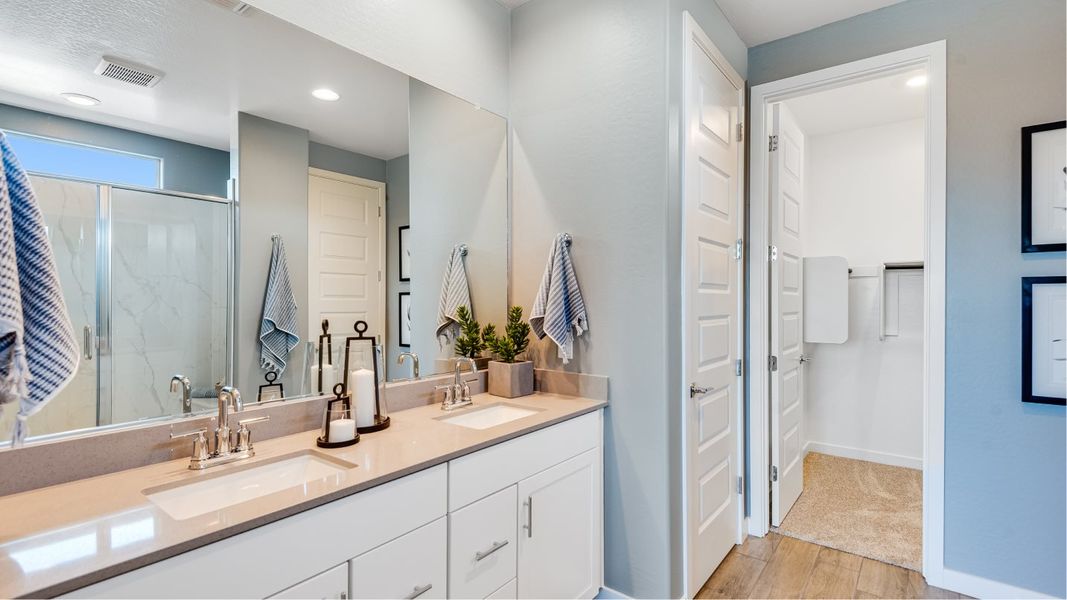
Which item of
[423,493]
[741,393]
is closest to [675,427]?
[741,393]

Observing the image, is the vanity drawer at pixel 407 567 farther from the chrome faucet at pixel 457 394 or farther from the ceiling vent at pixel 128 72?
the ceiling vent at pixel 128 72

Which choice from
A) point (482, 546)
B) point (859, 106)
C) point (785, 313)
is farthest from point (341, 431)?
point (859, 106)

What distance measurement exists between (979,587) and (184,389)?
10.0 ft

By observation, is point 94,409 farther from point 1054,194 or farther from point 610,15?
point 1054,194

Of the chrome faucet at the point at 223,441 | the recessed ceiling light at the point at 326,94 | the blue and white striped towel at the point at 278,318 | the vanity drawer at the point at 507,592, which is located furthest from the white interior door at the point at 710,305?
the chrome faucet at the point at 223,441

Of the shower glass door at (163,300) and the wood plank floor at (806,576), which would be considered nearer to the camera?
the shower glass door at (163,300)

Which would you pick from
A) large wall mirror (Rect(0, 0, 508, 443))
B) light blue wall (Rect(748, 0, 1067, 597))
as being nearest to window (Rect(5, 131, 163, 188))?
large wall mirror (Rect(0, 0, 508, 443))

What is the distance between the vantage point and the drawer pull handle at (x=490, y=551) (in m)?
1.45

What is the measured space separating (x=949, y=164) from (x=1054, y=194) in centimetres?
36

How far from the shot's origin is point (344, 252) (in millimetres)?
1772

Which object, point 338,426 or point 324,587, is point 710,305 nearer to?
point 338,426

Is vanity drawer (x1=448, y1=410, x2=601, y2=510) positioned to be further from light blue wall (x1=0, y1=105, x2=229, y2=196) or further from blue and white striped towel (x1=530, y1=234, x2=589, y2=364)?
light blue wall (x1=0, y1=105, x2=229, y2=196)

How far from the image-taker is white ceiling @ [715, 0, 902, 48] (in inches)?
89.9

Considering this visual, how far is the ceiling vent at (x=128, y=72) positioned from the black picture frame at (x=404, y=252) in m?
0.87
